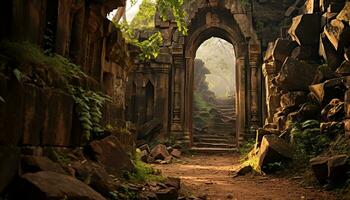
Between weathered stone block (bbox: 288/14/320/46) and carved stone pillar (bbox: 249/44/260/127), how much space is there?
4.36m

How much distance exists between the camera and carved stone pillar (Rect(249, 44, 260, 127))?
14.2 m

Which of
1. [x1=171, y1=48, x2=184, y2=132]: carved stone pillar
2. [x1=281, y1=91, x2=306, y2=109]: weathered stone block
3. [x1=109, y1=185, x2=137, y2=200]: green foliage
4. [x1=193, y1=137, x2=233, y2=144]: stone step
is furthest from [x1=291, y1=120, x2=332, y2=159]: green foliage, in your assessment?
[x1=193, y1=137, x2=233, y2=144]: stone step

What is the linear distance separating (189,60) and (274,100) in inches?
238

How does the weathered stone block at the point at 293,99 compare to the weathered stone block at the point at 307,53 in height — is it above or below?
below

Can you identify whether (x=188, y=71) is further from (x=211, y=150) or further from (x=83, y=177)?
(x=83, y=177)

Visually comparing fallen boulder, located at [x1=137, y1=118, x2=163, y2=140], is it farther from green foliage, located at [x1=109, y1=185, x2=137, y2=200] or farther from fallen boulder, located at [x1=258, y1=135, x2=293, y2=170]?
green foliage, located at [x1=109, y1=185, x2=137, y2=200]

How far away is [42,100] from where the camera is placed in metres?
3.41

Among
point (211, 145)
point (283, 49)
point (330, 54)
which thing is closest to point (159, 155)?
point (211, 145)

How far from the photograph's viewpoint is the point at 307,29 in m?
9.84

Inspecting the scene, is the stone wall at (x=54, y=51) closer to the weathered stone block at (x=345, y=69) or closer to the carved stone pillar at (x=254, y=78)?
the weathered stone block at (x=345, y=69)

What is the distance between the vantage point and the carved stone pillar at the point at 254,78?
14.2m

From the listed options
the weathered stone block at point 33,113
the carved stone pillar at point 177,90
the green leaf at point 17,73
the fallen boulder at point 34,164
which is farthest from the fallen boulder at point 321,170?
the carved stone pillar at point 177,90

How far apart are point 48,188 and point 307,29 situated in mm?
9232

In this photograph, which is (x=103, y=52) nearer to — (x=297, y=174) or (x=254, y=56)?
(x=297, y=174)
